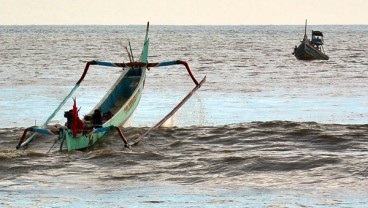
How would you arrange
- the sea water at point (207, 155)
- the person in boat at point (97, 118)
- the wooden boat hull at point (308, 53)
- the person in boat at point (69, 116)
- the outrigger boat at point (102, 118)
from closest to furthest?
the sea water at point (207, 155) → the person in boat at point (69, 116) → the outrigger boat at point (102, 118) → the person in boat at point (97, 118) → the wooden boat hull at point (308, 53)

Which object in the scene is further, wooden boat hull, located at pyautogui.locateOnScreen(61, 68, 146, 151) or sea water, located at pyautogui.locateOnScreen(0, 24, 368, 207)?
wooden boat hull, located at pyautogui.locateOnScreen(61, 68, 146, 151)

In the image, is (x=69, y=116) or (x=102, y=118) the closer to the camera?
(x=69, y=116)

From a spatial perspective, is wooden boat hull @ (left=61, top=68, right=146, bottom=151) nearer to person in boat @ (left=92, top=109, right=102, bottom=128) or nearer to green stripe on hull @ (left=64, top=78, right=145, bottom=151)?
green stripe on hull @ (left=64, top=78, right=145, bottom=151)

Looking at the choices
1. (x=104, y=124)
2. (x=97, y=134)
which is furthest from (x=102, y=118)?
(x=97, y=134)

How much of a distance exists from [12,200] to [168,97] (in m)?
21.6

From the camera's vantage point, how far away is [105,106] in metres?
25.3

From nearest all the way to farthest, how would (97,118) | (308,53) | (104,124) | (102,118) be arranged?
(97,118)
(104,124)
(102,118)
(308,53)

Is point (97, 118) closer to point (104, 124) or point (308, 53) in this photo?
point (104, 124)

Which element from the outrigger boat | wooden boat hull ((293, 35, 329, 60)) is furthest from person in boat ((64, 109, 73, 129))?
wooden boat hull ((293, 35, 329, 60))

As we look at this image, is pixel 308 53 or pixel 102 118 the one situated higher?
pixel 102 118

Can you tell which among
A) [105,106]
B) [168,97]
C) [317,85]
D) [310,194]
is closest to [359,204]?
[310,194]

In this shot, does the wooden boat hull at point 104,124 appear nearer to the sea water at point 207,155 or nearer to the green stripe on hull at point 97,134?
the green stripe on hull at point 97,134

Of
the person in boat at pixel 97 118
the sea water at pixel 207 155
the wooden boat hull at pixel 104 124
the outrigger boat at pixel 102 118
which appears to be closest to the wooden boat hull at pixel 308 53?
the sea water at pixel 207 155

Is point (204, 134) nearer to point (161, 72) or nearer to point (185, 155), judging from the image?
point (185, 155)
